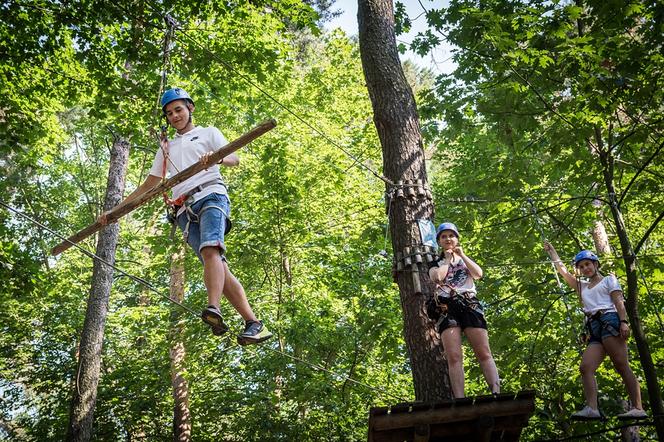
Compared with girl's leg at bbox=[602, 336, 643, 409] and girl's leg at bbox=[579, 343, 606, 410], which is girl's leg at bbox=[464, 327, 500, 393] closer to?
girl's leg at bbox=[579, 343, 606, 410]

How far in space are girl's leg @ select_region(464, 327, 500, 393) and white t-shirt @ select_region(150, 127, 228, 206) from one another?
1995 mm

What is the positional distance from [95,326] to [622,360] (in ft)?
25.5

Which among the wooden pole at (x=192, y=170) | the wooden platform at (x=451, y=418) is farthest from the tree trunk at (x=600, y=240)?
the wooden pole at (x=192, y=170)

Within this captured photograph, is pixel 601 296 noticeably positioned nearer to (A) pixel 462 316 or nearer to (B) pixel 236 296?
(A) pixel 462 316

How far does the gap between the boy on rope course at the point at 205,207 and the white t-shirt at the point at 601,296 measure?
2.86 meters

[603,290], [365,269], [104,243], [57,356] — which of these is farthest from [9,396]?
[603,290]

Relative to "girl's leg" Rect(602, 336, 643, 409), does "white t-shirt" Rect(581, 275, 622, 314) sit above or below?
above

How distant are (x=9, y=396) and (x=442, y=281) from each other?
12376 mm

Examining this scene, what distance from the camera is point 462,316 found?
156 inches

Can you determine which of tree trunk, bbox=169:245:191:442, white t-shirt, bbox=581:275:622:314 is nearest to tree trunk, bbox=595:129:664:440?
white t-shirt, bbox=581:275:622:314

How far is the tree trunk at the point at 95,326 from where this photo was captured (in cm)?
864

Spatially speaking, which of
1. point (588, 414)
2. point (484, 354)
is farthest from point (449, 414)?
point (588, 414)

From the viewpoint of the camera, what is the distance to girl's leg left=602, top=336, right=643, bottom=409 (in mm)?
4633

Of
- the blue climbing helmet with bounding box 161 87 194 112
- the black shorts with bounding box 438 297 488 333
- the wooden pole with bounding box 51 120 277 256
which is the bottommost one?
the black shorts with bounding box 438 297 488 333
